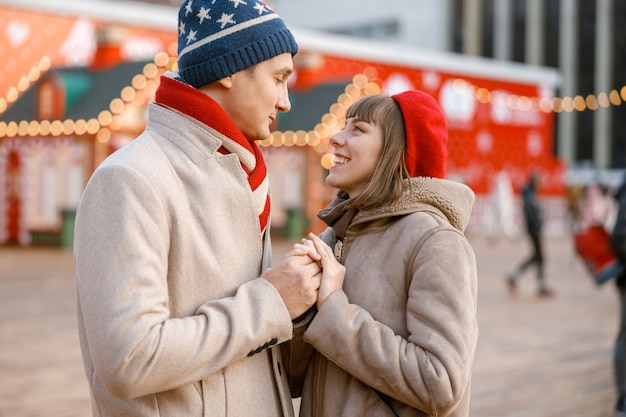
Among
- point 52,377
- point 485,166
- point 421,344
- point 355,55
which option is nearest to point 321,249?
point 421,344

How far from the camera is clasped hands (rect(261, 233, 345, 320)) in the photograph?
1.83 metres

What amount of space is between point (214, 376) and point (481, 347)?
6043 millimetres

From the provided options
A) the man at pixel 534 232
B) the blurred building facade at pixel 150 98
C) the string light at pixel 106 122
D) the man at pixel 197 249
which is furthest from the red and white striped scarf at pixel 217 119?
the blurred building facade at pixel 150 98

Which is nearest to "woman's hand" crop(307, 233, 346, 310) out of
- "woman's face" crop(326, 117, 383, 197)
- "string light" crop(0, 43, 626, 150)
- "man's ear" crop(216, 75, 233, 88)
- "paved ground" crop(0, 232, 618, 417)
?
"woman's face" crop(326, 117, 383, 197)

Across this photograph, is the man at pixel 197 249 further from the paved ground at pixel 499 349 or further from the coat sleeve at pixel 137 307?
the paved ground at pixel 499 349

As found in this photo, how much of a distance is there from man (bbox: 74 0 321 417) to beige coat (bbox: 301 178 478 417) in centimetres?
13

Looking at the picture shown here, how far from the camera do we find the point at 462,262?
6.46 ft

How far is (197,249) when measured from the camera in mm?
1737

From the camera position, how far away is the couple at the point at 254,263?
1632mm

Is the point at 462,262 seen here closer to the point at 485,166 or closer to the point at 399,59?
the point at 399,59

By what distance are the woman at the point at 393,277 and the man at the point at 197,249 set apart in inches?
4.9

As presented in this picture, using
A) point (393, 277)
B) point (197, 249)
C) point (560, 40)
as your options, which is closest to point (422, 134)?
point (393, 277)

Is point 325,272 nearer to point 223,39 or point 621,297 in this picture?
point 223,39

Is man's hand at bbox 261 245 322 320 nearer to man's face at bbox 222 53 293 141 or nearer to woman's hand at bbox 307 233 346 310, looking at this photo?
woman's hand at bbox 307 233 346 310
